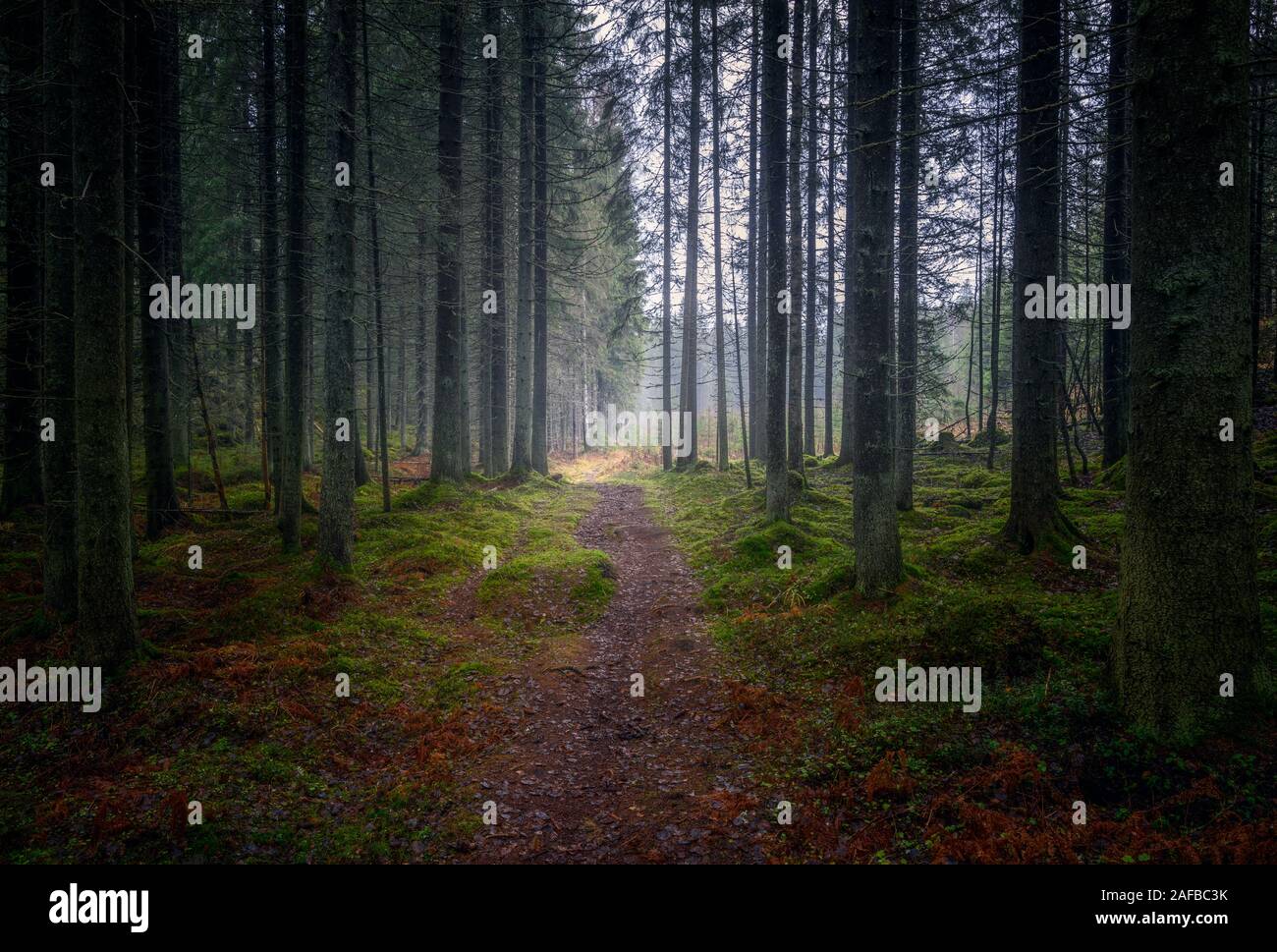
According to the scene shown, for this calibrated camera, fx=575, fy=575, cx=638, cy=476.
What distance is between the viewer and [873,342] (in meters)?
7.84

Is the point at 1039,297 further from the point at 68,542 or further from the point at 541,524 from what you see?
the point at 68,542

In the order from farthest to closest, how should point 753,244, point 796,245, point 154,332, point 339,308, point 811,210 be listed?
point 811,210, point 753,244, point 796,245, point 154,332, point 339,308

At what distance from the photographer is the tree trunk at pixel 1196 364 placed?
408 cm

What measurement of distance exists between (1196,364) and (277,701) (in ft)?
28.8

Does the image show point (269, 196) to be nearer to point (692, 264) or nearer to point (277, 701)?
point (277, 701)

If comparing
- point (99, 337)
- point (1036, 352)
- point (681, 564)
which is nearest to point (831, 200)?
point (1036, 352)

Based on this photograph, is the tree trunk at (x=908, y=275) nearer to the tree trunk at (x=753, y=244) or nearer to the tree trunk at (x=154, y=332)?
the tree trunk at (x=753, y=244)

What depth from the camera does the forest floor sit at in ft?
13.6

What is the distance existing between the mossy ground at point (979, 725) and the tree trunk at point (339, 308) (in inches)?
255

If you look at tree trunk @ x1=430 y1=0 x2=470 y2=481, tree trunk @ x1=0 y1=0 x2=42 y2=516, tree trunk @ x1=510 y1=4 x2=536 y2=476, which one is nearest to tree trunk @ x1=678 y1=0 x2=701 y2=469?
tree trunk @ x1=510 y1=4 x2=536 y2=476

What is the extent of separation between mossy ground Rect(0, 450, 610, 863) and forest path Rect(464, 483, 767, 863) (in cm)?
45

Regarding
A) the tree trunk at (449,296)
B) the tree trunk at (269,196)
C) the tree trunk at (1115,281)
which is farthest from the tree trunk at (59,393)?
the tree trunk at (1115,281)

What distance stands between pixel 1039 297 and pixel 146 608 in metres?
13.4
